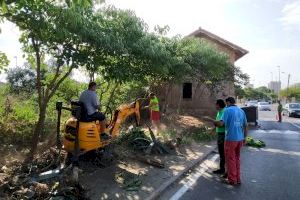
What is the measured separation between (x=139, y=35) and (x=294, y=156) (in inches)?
257

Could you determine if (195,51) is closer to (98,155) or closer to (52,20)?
(98,155)

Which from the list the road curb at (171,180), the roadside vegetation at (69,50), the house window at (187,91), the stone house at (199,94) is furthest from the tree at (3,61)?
the house window at (187,91)

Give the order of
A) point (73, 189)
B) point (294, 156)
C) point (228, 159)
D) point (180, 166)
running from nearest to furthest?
point (73, 189), point (228, 159), point (180, 166), point (294, 156)

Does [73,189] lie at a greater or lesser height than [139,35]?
lesser

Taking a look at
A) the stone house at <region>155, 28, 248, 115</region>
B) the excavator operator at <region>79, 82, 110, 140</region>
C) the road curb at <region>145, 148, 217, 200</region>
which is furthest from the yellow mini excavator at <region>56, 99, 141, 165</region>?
the stone house at <region>155, 28, 248, 115</region>

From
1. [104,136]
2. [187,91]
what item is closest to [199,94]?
[187,91]

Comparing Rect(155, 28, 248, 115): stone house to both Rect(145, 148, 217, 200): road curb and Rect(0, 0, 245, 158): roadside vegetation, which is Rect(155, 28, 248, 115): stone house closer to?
Rect(0, 0, 245, 158): roadside vegetation

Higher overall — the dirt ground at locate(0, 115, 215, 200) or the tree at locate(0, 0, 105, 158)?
the tree at locate(0, 0, 105, 158)

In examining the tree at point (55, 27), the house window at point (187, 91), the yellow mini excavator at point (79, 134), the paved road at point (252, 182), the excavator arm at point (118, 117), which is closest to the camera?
the tree at point (55, 27)

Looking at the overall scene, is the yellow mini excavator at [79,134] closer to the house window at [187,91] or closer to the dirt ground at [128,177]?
the dirt ground at [128,177]

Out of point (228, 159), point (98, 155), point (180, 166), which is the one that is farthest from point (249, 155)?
point (98, 155)

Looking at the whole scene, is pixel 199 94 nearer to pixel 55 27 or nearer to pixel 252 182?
pixel 252 182

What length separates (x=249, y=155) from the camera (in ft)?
44.3

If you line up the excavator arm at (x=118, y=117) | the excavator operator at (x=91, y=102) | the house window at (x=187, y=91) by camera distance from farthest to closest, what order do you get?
the house window at (x=187, y=91), the excavator arm at (x=118, y=117), the excavator operator at (x=91, y=102)
